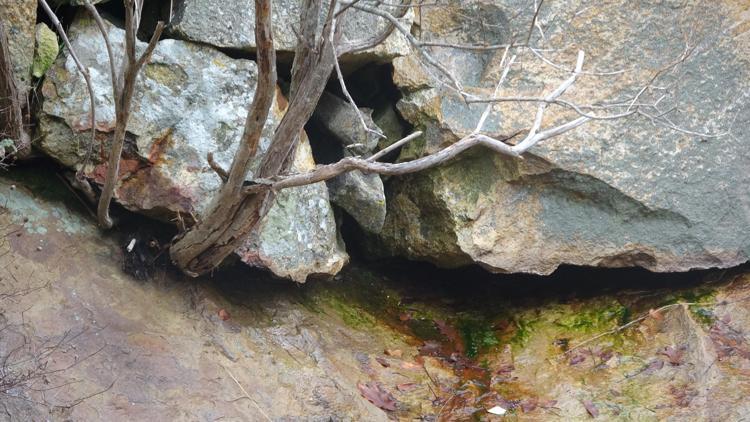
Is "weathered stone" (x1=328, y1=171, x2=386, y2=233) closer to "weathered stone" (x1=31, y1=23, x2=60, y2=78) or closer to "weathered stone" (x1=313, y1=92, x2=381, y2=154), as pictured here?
"weathered stone" (x1=313, y1=92, x2=381, y2=154)

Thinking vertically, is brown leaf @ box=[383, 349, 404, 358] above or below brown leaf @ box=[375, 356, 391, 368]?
above

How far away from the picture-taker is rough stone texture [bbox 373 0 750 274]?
188 inches

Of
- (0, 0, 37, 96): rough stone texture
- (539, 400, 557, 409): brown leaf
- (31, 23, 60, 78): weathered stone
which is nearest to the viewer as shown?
(0, 0, 37, 96): rough stone texture

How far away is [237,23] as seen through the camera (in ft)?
14.4

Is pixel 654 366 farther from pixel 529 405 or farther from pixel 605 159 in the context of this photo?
pixel 605 159

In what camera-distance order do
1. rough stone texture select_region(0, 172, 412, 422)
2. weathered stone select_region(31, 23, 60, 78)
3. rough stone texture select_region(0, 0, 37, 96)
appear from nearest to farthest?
1. rough stone texture select_region(0, 172, 412, 422)
2. rough stone texture select_region(0, 0, 37, 96)
3. weathered stone select_region(31, 23, 60, 78)

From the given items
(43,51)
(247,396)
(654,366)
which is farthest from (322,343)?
(43,51)

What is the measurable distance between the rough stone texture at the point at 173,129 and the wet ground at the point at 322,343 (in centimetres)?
36

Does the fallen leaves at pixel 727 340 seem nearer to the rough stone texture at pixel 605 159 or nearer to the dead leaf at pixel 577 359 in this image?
the rough stone texture at pixel 605 159

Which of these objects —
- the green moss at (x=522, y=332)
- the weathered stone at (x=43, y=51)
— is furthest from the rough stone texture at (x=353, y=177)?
the weathered stone at (x=43, y=51)

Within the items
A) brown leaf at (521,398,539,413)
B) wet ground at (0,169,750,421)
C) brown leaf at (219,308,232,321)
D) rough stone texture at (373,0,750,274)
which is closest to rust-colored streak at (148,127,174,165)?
wet ground at (0,169,750,421)

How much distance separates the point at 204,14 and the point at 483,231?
89.7 inches

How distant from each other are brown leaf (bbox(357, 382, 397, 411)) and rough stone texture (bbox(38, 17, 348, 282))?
779mm

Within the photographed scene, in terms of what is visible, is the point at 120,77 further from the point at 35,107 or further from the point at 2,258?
the point at 2,258
